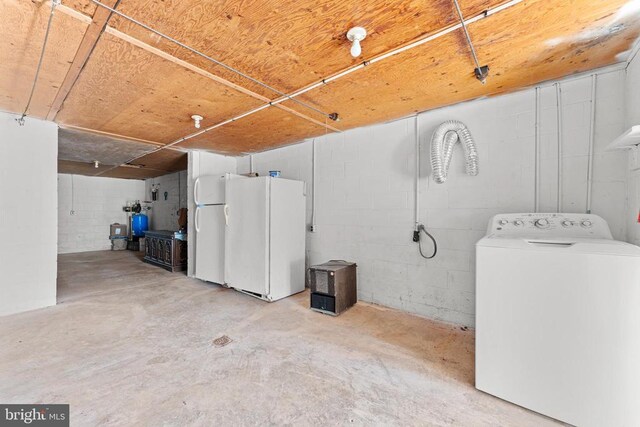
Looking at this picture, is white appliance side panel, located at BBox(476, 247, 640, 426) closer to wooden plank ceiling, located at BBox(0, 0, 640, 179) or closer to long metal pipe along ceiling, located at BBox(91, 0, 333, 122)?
wooden plank ceiling, located at BBox(0, 0, 640, 179)

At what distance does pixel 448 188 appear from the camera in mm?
2865

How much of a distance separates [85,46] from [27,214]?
2581mm

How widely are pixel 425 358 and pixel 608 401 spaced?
104 cm

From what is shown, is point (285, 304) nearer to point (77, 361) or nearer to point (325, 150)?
point (77, 361)

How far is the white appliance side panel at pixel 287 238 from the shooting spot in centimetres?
351

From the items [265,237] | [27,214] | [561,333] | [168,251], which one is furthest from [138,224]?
[561,333]

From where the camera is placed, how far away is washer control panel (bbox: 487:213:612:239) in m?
1.96

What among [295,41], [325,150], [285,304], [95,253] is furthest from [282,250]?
[95,253]

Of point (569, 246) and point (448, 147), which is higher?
point (448, 147)

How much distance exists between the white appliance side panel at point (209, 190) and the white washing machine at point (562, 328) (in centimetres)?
350

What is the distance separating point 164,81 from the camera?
88.9 inches

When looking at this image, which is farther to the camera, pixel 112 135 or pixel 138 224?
pixel 138 224

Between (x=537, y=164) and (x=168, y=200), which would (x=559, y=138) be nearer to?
(x=537, y=164)

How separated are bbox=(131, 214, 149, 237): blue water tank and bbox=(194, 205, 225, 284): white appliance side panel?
4869 mm
